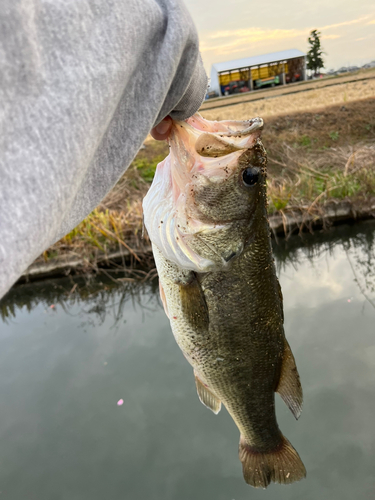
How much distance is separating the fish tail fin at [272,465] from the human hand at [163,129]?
153 cm

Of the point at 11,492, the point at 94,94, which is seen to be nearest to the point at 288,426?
the point at 11,492

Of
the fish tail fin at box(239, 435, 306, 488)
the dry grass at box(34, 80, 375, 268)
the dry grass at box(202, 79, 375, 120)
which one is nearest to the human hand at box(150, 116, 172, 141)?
the fish tail fin at box(239, 435, 306, 488)

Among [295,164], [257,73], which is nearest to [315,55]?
[257,73]

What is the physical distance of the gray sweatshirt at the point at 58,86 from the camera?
480 millimetres

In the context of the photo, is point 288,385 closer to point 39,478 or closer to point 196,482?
point 196,482

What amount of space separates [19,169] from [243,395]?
1518 millimetres

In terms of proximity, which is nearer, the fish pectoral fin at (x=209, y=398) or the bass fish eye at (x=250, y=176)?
the bass fish eye at (x=250, y=176)

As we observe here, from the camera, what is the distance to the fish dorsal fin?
1.64 metres

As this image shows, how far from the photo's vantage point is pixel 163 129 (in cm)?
120

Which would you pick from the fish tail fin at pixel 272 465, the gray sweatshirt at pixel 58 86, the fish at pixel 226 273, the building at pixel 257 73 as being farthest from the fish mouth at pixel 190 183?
the building at pixel 257 73

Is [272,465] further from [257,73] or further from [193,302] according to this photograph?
[257,73]

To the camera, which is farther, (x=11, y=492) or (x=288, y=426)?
(x=288, y=426)

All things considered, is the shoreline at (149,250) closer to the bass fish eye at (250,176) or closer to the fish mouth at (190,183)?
the fish mouth at (190,183)

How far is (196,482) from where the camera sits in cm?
299
